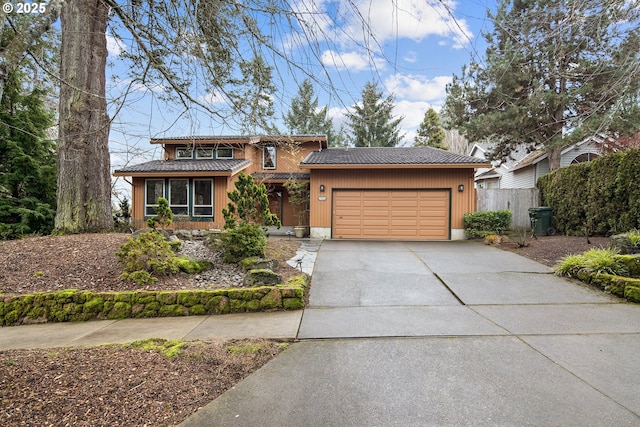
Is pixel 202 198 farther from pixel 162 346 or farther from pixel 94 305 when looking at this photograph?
pixel 162 346

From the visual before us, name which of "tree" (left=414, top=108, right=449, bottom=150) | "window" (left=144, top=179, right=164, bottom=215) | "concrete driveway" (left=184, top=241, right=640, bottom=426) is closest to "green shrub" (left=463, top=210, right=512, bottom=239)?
"concrete driveway" (left=184, top=241, right=640, bottom=426)

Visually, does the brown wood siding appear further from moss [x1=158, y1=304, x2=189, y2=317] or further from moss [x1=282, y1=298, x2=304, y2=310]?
moss [x1=158, y1=304, x2=189, y2=317]

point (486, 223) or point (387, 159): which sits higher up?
point (387, 159)

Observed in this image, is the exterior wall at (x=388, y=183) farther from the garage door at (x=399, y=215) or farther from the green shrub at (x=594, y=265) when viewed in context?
the green shrub at (x=594, y=265)

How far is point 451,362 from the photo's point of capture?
2.80m

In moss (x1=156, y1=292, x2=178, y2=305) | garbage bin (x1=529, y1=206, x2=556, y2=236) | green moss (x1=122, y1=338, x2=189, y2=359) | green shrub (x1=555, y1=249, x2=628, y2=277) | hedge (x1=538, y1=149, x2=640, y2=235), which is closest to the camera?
green moss (x1=122, y1=338, x2=189, y2=359)

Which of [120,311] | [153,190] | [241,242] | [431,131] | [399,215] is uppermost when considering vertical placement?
[431,131]

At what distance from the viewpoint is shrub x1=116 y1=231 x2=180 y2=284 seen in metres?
4.90

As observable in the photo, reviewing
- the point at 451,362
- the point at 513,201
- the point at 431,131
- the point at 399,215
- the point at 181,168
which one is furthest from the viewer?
the point at 431,131

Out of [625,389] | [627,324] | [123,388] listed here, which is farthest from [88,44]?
[627,324]

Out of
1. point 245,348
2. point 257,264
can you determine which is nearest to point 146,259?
point 257,264

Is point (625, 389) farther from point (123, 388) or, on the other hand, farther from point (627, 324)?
point (123, 388)

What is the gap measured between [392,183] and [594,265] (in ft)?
22.1

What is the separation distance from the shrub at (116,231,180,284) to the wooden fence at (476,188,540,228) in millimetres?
11884
